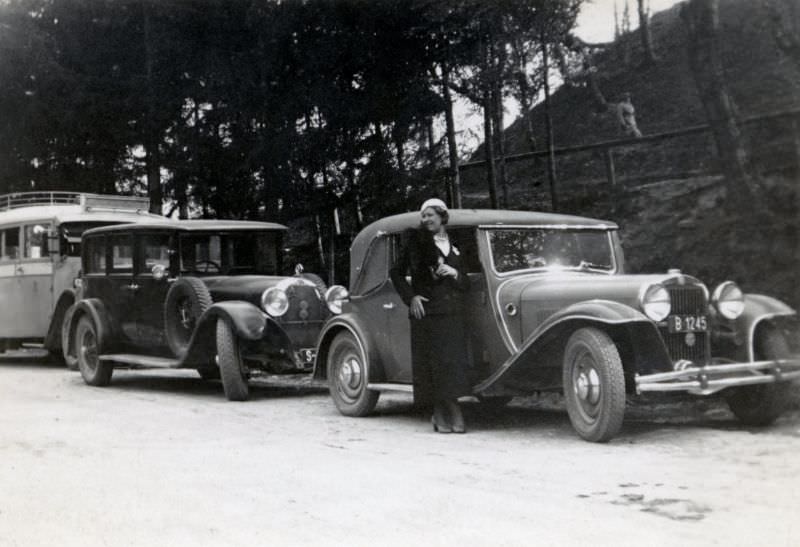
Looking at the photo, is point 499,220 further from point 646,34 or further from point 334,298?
point 646,34

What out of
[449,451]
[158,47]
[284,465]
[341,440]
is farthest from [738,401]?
[158,47]

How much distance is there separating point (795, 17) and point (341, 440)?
548 centimetres

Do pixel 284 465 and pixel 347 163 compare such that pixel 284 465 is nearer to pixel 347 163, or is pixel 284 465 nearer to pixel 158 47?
pixel 347 163

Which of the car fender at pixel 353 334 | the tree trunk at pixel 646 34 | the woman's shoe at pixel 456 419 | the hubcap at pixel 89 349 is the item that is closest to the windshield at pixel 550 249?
the woman's shoe at pixel 456 419

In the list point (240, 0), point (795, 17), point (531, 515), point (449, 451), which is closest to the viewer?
point (531, 515)

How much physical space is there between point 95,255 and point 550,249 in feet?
21.4

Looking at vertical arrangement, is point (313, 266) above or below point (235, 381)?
above

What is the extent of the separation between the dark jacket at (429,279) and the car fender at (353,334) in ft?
3.03

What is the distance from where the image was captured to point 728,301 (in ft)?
21.8

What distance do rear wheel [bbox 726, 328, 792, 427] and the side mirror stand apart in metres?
6.25

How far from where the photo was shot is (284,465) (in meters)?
5.67

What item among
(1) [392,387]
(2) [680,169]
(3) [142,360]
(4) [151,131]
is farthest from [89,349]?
(2) [680,169]

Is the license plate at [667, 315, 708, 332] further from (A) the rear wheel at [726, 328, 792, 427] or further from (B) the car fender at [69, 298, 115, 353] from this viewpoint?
(B) the car fender at [69, 298, 115, 353]

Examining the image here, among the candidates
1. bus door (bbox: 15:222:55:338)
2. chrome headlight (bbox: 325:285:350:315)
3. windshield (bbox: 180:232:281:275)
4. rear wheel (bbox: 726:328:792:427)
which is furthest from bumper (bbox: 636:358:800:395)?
bus door (bbox: 15:222:55:338)
